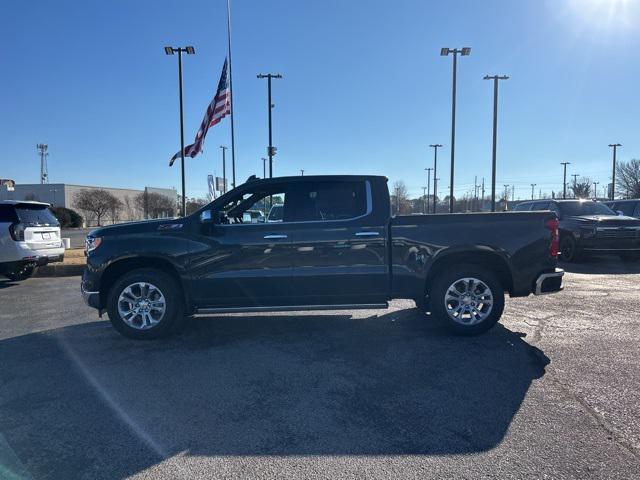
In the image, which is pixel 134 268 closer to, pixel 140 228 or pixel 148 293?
pixel 148 293

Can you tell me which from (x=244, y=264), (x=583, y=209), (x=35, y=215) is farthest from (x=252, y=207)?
(x=583, y=209)

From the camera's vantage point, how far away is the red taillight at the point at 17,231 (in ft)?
29.5

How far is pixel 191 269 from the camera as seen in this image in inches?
217

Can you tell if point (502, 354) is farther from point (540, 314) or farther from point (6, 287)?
point (6, 287)

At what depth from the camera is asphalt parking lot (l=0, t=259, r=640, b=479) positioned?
2.88 meters

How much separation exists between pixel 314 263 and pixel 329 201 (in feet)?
2.81

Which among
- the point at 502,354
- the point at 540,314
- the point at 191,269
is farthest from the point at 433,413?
the point at 540,314

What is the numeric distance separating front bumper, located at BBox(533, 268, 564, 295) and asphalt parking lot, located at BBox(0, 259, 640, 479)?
1.87 ft

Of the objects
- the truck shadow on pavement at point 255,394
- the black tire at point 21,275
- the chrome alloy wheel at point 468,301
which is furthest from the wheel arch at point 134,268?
the black tire at point 21,275

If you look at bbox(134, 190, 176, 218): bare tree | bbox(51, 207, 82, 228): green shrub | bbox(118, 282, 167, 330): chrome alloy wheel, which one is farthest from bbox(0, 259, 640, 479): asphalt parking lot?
bbox(134, 190, 176, 218): bare tree

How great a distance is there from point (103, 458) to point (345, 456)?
1.63 meters

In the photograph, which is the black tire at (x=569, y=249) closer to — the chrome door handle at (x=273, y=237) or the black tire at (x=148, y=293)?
the chrome door handle at (x=273, y=237)

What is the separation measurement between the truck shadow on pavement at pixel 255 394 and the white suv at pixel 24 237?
4.18m

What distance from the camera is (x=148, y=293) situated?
5.55 m
